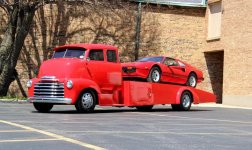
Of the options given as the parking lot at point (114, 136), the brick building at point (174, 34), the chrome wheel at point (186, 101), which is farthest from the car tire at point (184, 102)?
the brick building at point (174, 34)

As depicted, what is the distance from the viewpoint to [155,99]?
62.2 ft

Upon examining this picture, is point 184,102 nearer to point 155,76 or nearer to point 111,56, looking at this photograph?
point 155,76

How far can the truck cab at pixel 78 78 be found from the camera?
16.2m

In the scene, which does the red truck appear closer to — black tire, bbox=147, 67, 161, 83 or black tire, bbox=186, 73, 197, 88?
black tire, bbox=147, 67, 161, 83

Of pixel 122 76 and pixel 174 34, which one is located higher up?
pixel 174 34

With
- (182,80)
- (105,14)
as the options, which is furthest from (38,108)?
(105,14)

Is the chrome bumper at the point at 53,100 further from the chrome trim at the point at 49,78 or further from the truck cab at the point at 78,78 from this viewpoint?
the chrome trim at the point at 49,78

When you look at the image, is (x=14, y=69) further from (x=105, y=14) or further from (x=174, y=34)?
(x=174, y=34)

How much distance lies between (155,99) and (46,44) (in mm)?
12672

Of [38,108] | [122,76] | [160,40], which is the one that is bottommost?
[38,108]

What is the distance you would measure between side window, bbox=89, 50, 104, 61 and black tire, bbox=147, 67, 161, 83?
6.89 feet

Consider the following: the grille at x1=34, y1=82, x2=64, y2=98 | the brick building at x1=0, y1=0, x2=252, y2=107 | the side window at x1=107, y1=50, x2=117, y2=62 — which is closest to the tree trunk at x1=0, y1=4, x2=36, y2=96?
the brick building at x1=0, y1=0, x2=252, y2=107

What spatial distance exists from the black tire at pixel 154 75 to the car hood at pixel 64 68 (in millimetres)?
2928

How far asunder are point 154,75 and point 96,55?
259 centimetres
